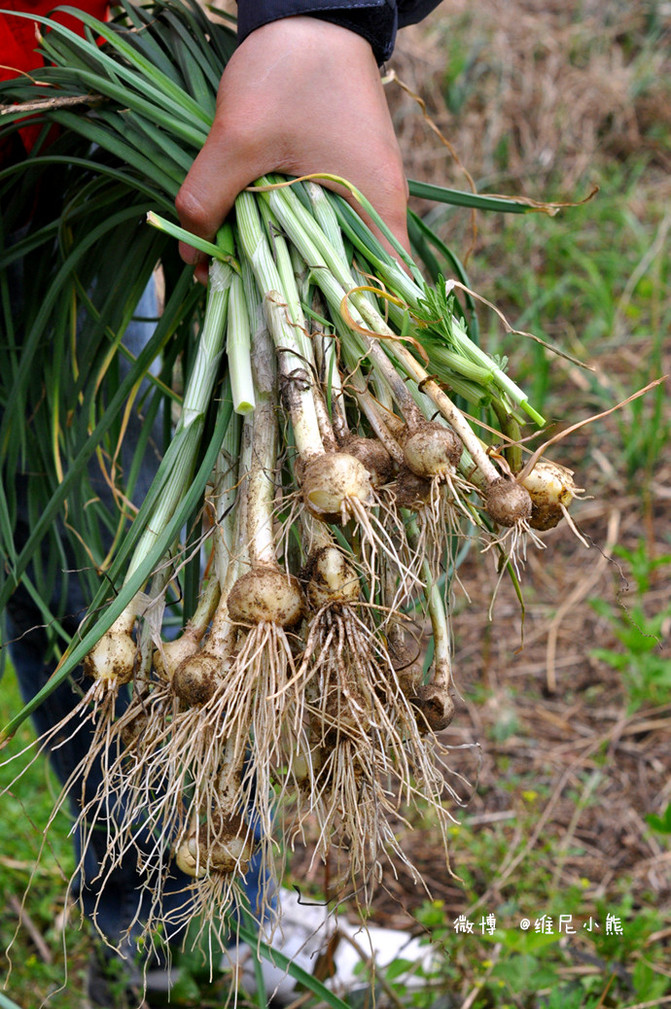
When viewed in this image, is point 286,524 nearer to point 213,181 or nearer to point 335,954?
point 213,181

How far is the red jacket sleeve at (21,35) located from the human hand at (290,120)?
0.83 feet

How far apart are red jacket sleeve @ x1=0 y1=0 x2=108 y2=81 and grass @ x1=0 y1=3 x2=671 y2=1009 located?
647mm

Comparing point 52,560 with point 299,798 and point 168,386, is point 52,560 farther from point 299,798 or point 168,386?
point 299,798

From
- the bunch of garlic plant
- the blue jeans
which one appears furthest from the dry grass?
the bunch of garlic plant

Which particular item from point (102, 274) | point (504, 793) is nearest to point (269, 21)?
point (102, 274)

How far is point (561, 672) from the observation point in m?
1.75

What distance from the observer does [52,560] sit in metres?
0.90

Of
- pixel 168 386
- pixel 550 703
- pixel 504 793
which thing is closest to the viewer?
pixel 168 386

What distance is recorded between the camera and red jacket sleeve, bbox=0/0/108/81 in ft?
2.73

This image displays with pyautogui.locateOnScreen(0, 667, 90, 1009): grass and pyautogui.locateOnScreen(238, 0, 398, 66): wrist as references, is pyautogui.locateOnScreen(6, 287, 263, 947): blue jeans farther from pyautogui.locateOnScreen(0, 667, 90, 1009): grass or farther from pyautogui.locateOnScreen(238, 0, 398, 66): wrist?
pyautogui.locateOnScreen(238, 0, 398, 66): wrist

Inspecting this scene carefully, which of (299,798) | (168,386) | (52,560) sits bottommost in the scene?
(299,798)

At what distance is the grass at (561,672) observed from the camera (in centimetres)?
114

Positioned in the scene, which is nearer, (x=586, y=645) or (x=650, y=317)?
(x=586, y=645)

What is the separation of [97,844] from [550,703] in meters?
0.93
